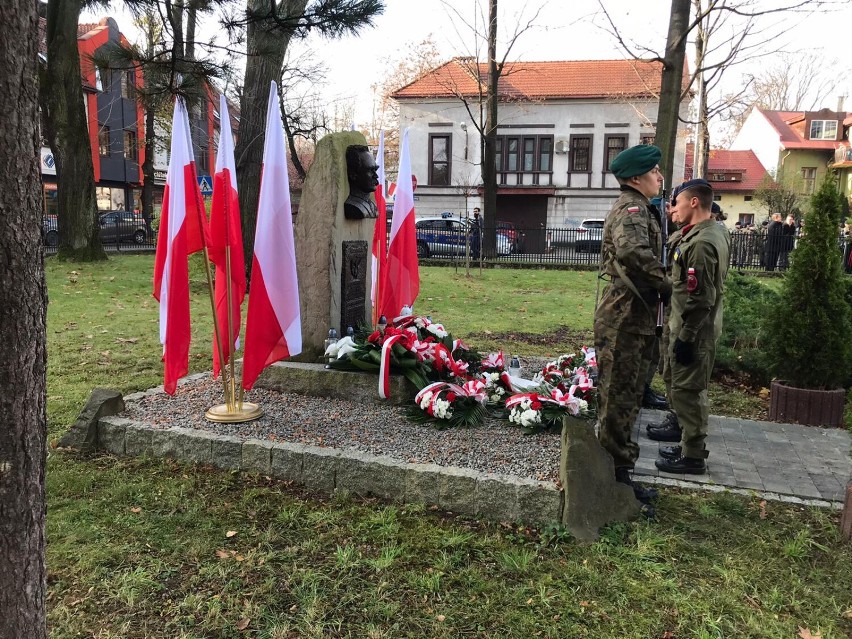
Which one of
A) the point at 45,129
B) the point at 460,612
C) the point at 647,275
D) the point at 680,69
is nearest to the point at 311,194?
the point at 647,275

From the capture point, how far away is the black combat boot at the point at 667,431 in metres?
4.94

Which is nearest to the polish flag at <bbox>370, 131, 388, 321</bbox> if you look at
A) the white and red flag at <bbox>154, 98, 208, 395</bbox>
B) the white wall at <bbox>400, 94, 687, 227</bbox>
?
the white and red flag at <bbox>154, 98, 208, 395</bbox>

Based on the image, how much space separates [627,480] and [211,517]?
95.4 inches

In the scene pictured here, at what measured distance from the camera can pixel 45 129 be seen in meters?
16.5

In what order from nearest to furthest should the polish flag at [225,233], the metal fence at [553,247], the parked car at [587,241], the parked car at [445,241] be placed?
the polish flag at [225,233] → the metal fence at [553,247] → the parked car at [445,241] → the parked car at [587,241]

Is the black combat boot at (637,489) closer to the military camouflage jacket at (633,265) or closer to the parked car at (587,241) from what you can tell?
the military camouflage jacket at (633,265)

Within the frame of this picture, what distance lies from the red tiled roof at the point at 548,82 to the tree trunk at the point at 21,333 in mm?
31772

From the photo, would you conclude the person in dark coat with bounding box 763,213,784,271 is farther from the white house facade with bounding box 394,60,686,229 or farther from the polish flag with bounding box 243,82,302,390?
the polish flag with bounding box 243,82,302,390

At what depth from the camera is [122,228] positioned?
80.5ft

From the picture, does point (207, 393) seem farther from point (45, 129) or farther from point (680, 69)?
point (45, 129)

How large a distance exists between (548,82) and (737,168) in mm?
18198

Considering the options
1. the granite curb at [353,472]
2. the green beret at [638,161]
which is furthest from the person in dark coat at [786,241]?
the granite curb at [353,472]

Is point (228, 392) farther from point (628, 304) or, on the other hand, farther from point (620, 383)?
point (628, 304)

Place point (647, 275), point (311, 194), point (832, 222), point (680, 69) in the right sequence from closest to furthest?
point (647, 275), point (832, 222), point (311, 194), point (680, 69)
